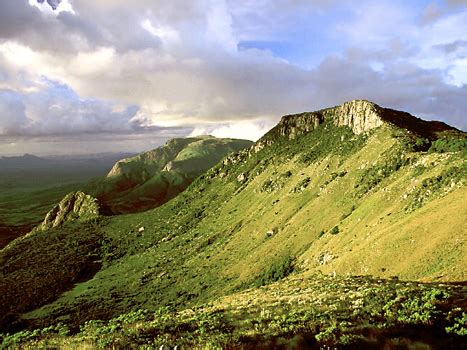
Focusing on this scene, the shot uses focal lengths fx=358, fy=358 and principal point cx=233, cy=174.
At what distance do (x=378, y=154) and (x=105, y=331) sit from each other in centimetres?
10723

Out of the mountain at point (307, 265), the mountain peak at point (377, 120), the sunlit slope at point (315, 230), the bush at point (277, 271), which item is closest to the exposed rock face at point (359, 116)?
the mountain peak at point (377, 120)

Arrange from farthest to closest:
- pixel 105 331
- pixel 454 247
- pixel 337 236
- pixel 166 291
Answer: pixel 166 291 < pixel 337 236 < pixel 454 247 < pixel 105 331

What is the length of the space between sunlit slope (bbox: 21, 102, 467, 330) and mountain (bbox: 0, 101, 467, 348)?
1.54 ft

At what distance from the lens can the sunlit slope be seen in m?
54.1

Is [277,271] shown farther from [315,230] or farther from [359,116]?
[359,116]

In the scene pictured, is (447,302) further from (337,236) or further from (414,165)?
(414,165)

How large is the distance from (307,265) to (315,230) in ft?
68.7

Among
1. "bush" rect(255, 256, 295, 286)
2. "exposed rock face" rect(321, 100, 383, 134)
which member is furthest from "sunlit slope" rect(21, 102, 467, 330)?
"exposed rock face" rect(321, 100, 383, 134)

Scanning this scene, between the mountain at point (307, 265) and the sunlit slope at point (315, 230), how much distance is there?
471mm

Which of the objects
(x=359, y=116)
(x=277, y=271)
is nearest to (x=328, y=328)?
(x=277, y=271)

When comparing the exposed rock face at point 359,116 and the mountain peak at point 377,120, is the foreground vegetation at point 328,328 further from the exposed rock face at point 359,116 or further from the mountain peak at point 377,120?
the exposed rock face at point 359,116

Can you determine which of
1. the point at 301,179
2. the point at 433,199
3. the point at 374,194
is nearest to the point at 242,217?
the point at 301,179

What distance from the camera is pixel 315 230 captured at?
10062 cm

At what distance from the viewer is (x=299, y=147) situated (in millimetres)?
189875
